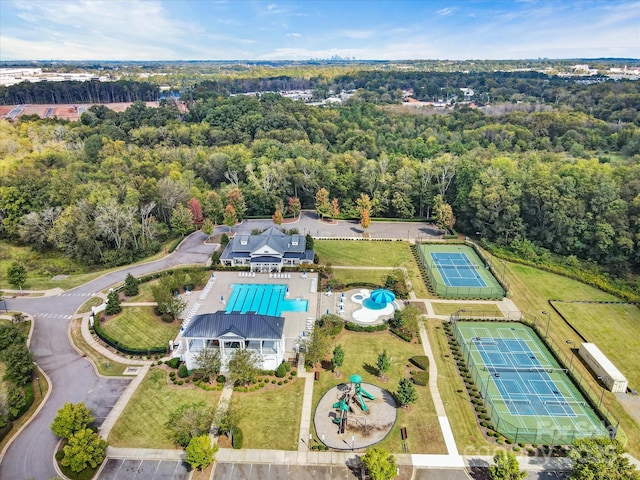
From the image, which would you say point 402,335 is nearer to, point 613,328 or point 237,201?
point 613,328

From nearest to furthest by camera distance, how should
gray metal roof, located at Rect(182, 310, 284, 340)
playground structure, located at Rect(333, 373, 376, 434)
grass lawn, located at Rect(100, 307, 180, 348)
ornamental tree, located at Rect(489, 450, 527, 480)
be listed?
ornamental tree, located at Rect(489, 450, 527, 480)
playground structure, located at Rect(333, 373, 376, 434)
gray metal roof, located at Rect(182, 310, 284, 340)
grass lawn, located at Rect(100, 307, 180, 348)

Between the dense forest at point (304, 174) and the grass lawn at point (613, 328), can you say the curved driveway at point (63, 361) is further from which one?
the grass lawn at point (613, 328)

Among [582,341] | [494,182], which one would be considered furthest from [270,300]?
[494,182]

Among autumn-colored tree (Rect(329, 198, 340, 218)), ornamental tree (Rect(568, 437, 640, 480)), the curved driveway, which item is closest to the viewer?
ornamental tree (Rect(568, 437, 640, 480))

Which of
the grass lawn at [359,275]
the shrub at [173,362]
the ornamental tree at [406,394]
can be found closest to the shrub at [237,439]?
the shrub at [173,362]

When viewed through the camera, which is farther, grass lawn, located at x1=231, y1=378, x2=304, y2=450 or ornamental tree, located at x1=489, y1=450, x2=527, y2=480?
grass lawn, located at x1=231, y1=378, x2=304, y2=450

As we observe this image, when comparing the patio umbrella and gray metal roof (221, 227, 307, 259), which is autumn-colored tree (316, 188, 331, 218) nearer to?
gray metal roof (221, 227, 307, 259)

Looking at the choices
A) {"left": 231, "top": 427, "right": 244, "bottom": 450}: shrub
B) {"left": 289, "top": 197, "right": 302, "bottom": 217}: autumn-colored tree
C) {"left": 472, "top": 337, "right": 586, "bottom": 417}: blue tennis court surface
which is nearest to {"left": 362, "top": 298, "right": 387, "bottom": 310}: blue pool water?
{"left": 472, "top": 337, "right": 586, "bottom": 417}: blue tennis court surface
